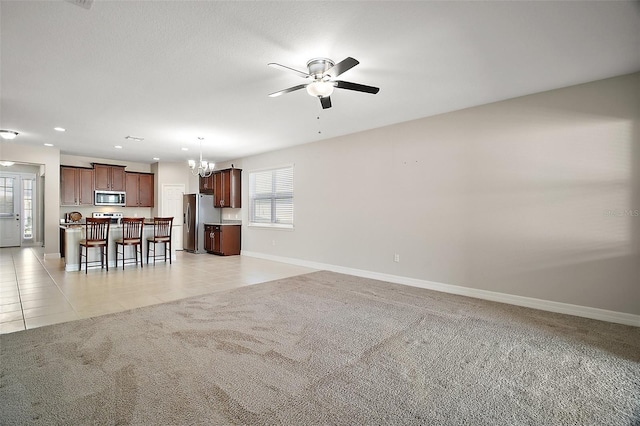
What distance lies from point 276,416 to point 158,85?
3.56 meters

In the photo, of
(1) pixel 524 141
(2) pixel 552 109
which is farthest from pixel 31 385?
(2) pixel 552 109

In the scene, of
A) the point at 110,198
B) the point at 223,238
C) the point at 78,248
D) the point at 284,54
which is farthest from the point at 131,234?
the point at 284,54

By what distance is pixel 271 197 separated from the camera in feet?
23.9

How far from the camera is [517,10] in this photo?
2150mm

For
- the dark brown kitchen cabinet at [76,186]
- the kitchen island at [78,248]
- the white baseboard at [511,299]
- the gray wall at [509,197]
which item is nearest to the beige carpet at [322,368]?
the white baseboard at [511,299]

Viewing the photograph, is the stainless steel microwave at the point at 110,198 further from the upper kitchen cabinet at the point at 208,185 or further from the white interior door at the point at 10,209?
the white interior door at the point at 10,209

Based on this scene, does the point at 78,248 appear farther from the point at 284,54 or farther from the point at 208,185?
the point at 284,54

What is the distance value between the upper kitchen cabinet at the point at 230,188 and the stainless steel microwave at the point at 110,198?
2925mm

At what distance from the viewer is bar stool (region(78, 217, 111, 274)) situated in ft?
18.0

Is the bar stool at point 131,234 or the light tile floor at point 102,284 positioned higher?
the bar stool at point 131,234

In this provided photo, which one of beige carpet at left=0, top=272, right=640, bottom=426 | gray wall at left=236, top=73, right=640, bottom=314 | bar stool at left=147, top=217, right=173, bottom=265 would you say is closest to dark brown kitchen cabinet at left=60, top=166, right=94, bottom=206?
bar stool at left=147, top=217, right=173, bottom=265

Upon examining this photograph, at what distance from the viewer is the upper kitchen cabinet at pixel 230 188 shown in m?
8.02

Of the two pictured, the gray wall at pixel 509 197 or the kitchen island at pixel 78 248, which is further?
the kitchen island at pixel 78 248

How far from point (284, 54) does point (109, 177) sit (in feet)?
26.4
